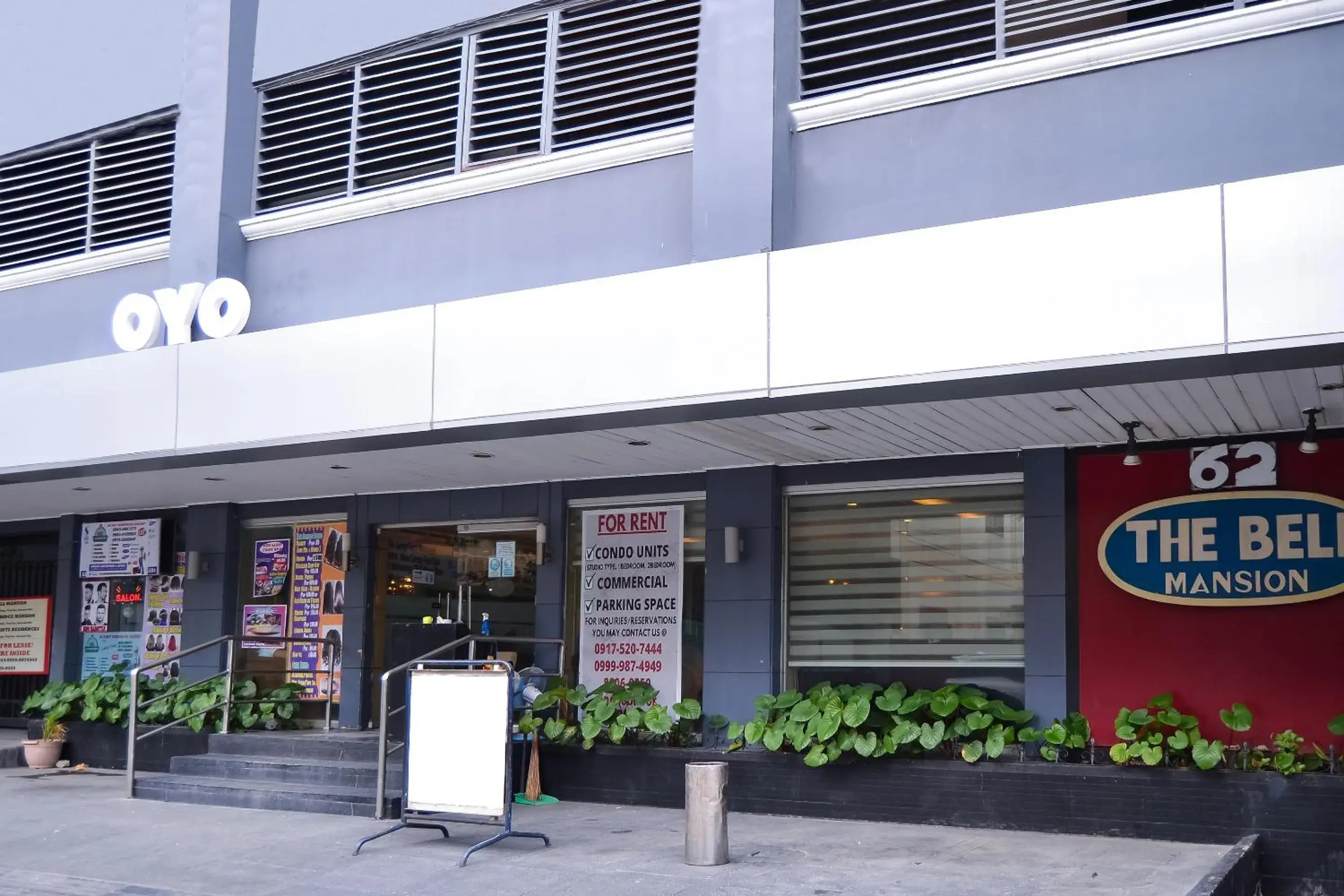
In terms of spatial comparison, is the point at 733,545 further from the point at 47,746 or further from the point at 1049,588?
the point at 47,746

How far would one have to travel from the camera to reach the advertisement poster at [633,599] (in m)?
12.3

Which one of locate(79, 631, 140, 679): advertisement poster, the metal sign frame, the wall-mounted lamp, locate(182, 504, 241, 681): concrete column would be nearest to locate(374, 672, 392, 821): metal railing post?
the metal sign frame

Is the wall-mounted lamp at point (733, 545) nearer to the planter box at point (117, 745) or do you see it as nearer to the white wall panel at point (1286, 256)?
the white wall panel at point (1286, 256)

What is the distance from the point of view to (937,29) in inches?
415

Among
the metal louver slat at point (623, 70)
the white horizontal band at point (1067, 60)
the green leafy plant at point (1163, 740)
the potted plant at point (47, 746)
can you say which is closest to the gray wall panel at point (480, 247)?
the metal louver slat at point (623, 70)

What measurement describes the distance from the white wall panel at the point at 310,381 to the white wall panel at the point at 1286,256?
18.6 feet

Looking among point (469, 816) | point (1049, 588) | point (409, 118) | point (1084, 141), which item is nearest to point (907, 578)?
point (1049, 588)

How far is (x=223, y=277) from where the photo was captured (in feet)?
42.3

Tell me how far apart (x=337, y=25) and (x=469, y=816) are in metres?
8.05

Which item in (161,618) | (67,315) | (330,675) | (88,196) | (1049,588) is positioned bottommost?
(330,675)

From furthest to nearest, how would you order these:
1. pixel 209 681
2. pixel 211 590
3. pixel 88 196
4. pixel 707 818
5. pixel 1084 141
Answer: pixel 211 590 < pixel 88 196 < pixel 209 681 < pixel 1084 141 < pixel 707 818

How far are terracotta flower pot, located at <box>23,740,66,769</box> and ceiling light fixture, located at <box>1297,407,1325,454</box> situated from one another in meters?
12.7

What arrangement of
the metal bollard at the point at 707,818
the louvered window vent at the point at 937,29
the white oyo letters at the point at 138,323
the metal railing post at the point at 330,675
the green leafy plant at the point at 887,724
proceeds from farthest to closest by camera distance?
the metal railing post at the point at 330,675
the white oyo letters at the point at 138,323
the green leafy plant at the point at 887,724
the louvered window vent at the point at 937,29
the metal bollard at the point at 707,818

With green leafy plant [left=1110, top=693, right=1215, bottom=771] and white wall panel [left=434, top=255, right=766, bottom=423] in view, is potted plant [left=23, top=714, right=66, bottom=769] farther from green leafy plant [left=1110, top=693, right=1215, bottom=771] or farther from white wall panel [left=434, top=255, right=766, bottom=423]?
green leafy plant [left=1110, top=693, right=1215, bottom=771]
